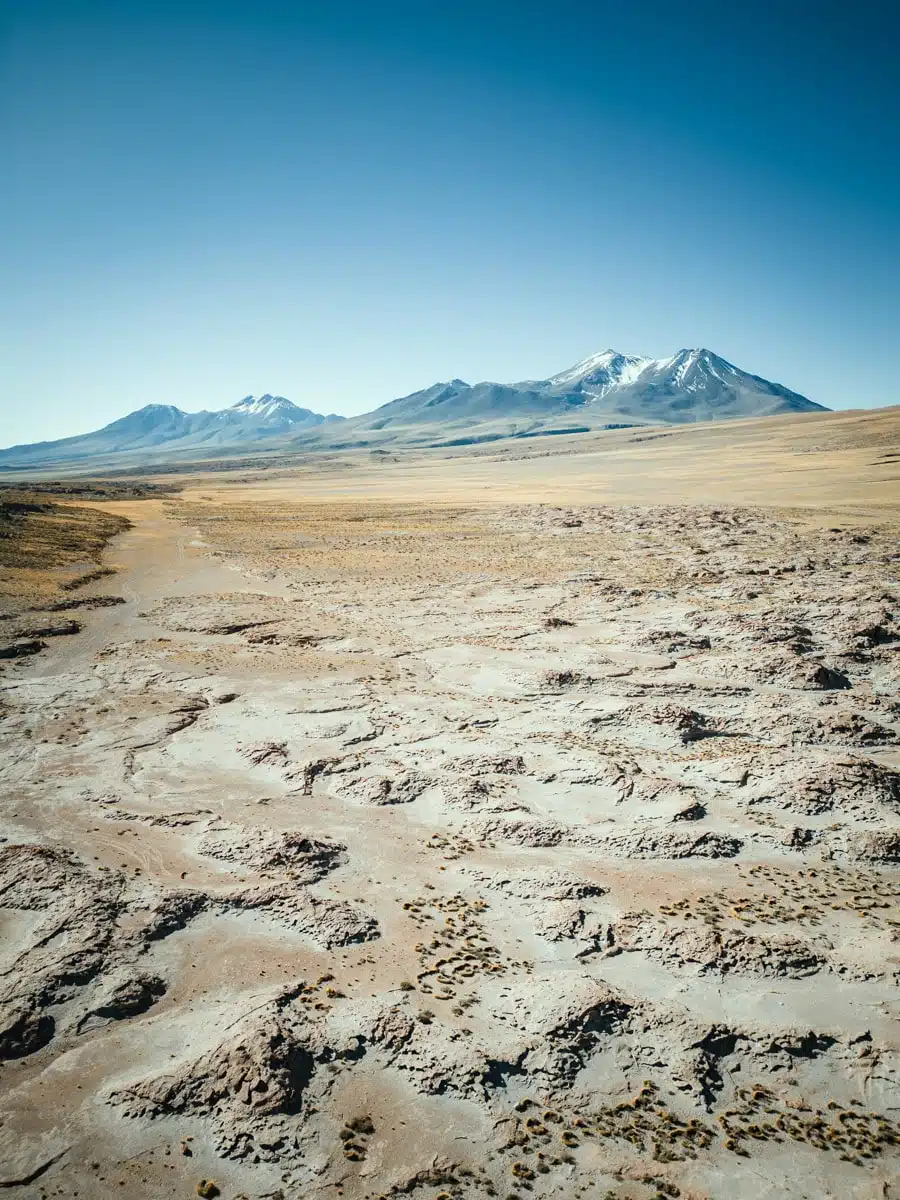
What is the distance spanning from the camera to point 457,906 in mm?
14133

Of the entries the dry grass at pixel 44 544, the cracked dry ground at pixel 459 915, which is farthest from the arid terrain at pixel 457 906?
the dry grass at pixel 44 544

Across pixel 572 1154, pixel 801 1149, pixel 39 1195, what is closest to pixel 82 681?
pixel 39 1195

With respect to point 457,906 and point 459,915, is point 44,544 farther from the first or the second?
point 459,915

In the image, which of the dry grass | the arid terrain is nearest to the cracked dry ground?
the arid terrain

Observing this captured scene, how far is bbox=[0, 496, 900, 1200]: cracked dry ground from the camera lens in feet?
30.1

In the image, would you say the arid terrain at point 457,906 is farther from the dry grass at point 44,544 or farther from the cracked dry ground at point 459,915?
the dry grass at point 44,544

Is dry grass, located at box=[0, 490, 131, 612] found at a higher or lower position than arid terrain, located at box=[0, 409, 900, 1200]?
higher

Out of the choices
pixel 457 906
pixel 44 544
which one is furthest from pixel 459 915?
pixel 44 544

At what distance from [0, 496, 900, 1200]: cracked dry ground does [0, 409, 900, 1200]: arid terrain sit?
63mm

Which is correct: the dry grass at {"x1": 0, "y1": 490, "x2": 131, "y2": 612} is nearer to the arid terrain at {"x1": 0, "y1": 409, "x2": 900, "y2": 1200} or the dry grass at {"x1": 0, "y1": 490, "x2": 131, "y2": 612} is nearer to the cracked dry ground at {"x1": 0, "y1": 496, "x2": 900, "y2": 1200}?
the arid terrain at {"x1": 0, "y1": 409, "x2": 900, "y2": 1200}

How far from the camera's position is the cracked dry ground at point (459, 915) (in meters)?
9.19

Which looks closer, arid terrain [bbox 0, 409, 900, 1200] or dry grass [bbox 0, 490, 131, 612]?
arid terrain [bbox 0, 409, 900, 1200]

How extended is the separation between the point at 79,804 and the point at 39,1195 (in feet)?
34.8

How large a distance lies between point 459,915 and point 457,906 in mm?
283
